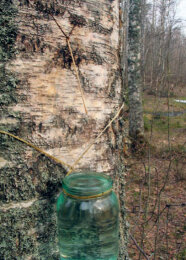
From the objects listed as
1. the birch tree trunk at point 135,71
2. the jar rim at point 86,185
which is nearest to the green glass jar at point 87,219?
the jar rim at point 86,185

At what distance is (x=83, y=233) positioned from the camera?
0.75 m

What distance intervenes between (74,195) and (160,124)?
8718 mm

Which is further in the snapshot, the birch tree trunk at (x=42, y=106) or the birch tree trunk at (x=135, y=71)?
the birch tree trunk at (x=135, y=71)

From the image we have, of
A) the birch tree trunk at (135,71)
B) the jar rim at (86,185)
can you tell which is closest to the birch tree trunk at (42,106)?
the jar rim at (86,185)

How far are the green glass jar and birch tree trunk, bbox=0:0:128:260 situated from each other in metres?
0.09

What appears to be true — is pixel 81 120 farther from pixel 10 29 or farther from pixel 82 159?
pixel 10 29

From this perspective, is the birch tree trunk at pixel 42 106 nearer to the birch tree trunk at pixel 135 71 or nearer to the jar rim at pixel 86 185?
the jar rim at pixel 86 185

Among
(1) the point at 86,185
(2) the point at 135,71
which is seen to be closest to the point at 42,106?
(1) the point at 86,185

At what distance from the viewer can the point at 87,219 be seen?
2.40 feet

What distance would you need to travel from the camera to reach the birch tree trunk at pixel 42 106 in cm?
77

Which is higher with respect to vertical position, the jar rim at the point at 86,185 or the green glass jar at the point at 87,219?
the jar rim at the point at 86,185

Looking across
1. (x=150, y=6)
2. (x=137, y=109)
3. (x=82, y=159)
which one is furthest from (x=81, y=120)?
(x=150, y=6)

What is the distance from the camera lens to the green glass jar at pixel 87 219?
724mm

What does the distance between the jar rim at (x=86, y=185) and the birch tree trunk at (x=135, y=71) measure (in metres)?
5.70
